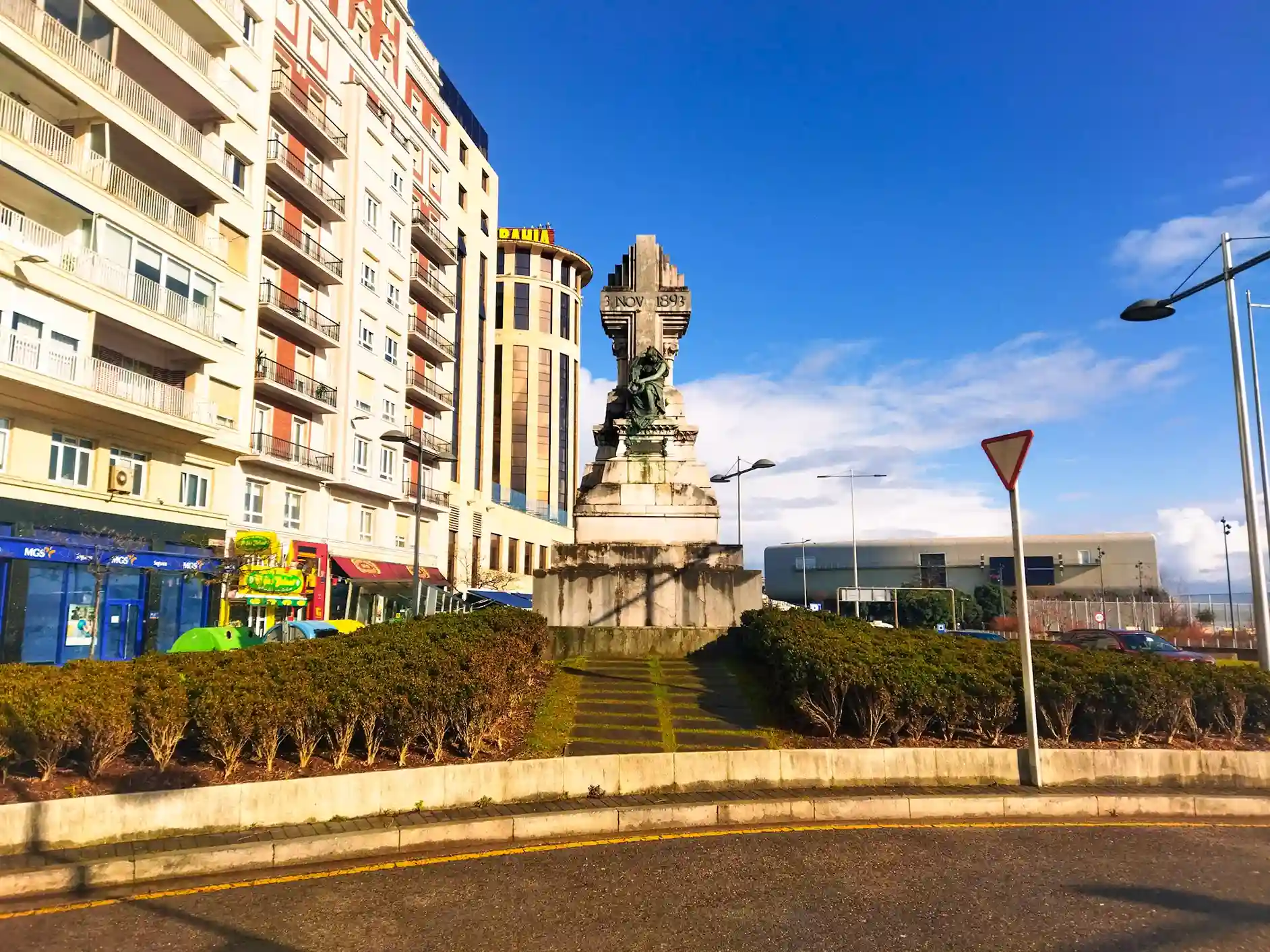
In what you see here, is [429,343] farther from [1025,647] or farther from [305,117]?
[1025,647]

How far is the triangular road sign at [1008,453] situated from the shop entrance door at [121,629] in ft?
82.6

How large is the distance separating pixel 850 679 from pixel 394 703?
4905mm

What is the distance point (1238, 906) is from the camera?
5520 millimetres

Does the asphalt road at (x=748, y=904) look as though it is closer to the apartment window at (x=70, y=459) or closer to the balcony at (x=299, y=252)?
the apartment window at (x=70, y=459)

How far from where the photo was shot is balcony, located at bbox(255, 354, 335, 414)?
31484 mm

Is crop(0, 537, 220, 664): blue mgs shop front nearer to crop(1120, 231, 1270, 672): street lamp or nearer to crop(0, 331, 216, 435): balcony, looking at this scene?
crop(0, 331, 216, 435): balcony

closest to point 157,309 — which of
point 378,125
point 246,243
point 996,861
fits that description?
point 246,243

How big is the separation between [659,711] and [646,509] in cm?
791

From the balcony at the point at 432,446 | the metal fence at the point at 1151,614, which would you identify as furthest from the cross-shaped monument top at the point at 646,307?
the metal fence at the point at 1151,614

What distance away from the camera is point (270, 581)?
26453mm

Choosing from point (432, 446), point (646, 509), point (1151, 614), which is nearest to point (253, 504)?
point (432, 446)

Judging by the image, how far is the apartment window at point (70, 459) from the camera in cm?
2227

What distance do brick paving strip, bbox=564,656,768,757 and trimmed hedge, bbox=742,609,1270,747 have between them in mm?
874

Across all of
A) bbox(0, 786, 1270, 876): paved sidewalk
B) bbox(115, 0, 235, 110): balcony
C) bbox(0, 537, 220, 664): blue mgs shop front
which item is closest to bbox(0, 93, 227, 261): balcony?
bbox(115, 0, 235, 110): balcony
